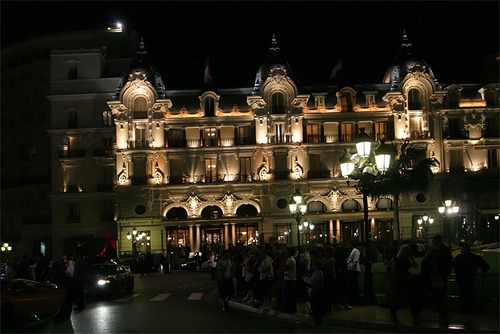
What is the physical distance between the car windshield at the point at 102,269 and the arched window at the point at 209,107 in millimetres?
44427

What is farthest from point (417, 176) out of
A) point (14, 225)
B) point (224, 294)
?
point (14, 225)

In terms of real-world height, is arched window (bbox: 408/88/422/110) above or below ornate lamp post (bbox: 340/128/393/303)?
above

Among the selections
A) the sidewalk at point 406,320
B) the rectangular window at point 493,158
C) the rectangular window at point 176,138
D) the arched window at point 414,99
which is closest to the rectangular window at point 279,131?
the rectangular window at point 176,138

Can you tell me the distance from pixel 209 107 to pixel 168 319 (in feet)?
182

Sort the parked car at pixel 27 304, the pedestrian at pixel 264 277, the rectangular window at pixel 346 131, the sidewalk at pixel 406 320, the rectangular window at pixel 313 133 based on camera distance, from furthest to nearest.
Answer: the rectangular window at pixel 346 131, the rectangular window at pixel 313 133, the pedestrian at pixel 264 277, the parked car at pixel 27 304, the sidewalk at pixel 406 320

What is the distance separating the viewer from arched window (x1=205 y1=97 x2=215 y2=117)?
7619 centimetres

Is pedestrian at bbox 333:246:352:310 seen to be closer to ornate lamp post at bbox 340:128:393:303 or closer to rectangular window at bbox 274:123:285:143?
ornate lamp post at bbox 340:128:393:303

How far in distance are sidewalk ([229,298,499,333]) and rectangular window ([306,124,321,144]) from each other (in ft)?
177

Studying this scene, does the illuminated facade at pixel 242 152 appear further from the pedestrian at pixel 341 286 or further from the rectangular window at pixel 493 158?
the pedestrian at pixel 341 286

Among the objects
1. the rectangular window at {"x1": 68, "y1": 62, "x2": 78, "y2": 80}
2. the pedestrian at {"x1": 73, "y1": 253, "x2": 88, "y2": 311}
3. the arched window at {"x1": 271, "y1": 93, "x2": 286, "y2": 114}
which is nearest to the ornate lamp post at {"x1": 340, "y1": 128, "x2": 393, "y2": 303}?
the pedestrian at {"x1": 73, "y1": 253, "x2": 88, "y2": 311}

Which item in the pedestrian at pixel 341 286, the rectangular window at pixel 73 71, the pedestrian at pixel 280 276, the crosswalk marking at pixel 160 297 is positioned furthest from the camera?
the rectangular window at pixel 73 71

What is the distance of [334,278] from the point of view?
22.0 metres

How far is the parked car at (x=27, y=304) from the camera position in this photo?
19.8 meters

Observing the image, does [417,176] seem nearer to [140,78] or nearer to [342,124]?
[342,124]
